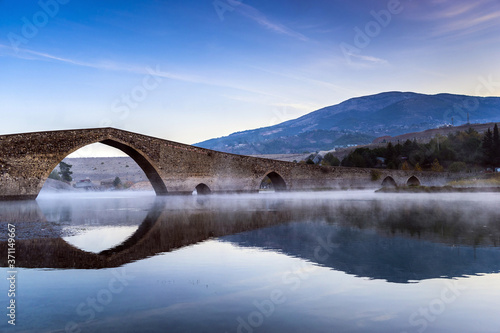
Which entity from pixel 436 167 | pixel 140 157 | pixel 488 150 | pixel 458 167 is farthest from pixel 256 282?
pixel 436 167

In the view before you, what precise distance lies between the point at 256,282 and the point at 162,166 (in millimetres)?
28268

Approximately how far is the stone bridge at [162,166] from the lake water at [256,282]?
719 inches

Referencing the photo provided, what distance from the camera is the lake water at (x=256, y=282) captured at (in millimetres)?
4629

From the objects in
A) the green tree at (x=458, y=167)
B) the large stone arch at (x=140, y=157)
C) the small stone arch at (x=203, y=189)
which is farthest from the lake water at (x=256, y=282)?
the green tree at (x=458, y=167)

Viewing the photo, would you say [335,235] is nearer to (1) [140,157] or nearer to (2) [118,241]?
(2) [118,241]

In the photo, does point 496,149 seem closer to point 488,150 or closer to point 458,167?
point 488,150

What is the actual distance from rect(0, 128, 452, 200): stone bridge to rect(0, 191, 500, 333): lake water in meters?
18.3

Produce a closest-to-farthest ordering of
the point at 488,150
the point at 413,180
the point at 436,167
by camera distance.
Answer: the point at 413,180
the point at 488,150
the point at 436,167

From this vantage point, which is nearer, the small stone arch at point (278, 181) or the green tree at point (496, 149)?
the small stone arch at point (278, 181)

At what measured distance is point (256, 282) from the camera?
6219 millimetres

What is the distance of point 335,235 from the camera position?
1077 cm

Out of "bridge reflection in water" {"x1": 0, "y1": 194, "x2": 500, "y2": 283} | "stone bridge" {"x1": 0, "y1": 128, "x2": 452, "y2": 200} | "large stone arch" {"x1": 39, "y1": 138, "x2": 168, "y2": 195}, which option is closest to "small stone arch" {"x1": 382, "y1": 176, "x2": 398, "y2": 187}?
"stone bridge" {"x1": 0, "y1": 128, "x2": 452, "y2": 200}

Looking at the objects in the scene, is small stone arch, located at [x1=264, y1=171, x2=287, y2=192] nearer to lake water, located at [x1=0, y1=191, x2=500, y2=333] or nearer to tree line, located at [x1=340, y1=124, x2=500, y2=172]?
lake water, located at [x1=0, y1=191, x2=500, y2=333]

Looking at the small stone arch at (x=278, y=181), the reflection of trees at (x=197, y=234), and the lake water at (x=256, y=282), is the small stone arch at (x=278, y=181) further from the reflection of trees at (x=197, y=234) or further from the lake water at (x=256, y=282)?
the lake water at (x=256, y=282)
